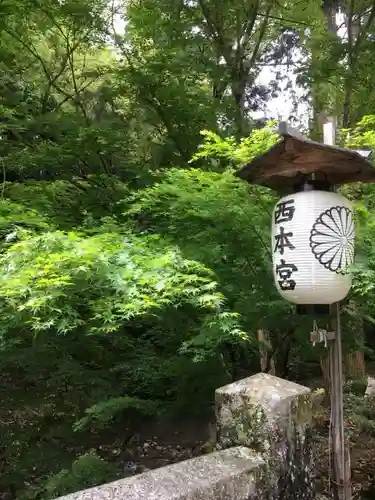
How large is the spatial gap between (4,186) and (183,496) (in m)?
3.32

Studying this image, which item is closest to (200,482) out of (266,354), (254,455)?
(254,455)

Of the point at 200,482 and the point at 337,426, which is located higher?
the point at 200,482

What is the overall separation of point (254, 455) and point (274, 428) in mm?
159

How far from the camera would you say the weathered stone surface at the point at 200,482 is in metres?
1.84

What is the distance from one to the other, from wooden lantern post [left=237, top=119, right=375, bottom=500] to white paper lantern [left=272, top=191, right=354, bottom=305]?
14 centimetres

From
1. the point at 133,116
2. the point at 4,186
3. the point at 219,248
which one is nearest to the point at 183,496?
the point at 219,248

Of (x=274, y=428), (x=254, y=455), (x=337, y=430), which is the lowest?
(x=337, y=430)

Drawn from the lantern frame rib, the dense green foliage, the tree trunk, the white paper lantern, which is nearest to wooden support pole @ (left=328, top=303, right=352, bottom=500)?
the white paper lantern

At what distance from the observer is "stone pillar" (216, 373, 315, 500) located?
88.0 inches

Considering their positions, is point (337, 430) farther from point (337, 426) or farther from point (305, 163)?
point (305, 163)

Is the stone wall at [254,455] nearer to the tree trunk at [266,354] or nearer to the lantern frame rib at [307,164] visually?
the lantern frame rib at [307,164]

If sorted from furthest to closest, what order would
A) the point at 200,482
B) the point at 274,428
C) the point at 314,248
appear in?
the point at 314,248 → the point at 274,428 → the point at 200,482

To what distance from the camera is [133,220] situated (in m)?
3.89

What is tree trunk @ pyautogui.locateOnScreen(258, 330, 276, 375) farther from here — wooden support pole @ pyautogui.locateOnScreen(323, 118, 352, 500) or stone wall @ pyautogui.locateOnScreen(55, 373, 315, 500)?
stone wall @ pyautogui.locateOnScreen(55, 373, 315, 500)
